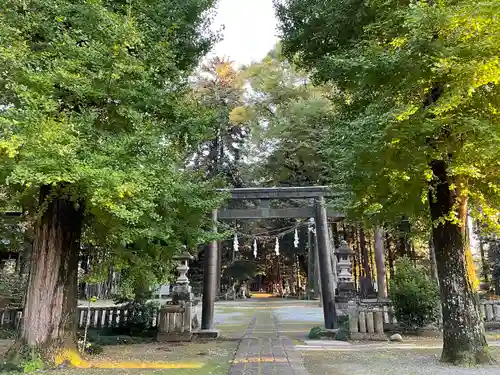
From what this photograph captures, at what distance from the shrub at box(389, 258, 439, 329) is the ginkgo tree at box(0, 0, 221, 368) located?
582 cm

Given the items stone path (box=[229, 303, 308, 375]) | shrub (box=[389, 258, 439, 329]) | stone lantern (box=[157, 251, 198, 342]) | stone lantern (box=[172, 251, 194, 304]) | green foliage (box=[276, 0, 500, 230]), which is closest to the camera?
green foliage (box=[276, 0, 500, 230])

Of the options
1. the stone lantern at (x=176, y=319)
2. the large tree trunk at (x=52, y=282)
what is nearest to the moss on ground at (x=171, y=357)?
the stone lantern at (x=176, y=319)

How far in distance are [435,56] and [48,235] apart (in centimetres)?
621

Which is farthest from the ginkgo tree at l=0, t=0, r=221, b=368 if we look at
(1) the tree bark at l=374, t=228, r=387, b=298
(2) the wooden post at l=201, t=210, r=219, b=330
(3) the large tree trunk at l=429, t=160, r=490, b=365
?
(1) the tree bark at l=374, t=228, r=387, b=298

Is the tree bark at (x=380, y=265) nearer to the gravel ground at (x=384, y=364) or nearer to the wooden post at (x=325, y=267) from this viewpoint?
the wooden post at (x=325, y=267)

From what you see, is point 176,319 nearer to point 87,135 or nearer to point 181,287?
point 181,287

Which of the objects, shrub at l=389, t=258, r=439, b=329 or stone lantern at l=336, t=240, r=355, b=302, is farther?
stone lantern at l=336, t=240, r=355, b=302

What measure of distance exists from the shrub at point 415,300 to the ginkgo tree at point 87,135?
19.1 ft

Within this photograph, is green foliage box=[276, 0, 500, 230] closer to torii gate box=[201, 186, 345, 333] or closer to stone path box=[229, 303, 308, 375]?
stone path box=[229, 303, 308, 375]

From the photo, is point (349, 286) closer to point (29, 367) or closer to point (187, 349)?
point (187, 349)

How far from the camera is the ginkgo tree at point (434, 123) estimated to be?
→ 474 cm

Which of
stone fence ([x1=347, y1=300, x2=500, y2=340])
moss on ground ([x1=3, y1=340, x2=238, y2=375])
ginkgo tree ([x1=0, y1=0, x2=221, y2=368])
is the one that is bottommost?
moss on ground ([x1=3, y1=340, x2=238, y2=375])

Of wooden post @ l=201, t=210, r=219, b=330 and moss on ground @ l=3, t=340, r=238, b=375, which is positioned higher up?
wooden post @ l=201, t=210, r=219, b=330

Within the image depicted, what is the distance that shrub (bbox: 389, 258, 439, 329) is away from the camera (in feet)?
31.8
